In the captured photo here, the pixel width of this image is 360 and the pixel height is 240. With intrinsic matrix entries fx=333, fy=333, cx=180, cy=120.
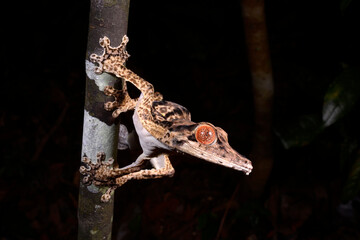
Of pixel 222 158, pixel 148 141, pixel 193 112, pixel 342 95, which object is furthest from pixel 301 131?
pixel 148 141

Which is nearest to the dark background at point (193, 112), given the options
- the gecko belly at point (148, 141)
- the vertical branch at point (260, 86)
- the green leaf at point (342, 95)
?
the vertical branch at point (260, 86)

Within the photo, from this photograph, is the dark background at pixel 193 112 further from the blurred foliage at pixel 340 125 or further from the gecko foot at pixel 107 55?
the gecko foot at pixel 107 55

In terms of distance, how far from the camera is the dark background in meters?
3.85

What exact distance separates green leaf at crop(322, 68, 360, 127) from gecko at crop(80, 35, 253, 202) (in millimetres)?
1493

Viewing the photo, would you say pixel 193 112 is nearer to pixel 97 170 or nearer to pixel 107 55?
pixel 97 170

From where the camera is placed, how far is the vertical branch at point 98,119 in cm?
146

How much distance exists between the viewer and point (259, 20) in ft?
9.08

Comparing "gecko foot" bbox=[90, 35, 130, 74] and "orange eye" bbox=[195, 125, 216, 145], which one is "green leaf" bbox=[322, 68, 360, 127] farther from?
"gecko foot" bbox=[90, 35, 130, 74]

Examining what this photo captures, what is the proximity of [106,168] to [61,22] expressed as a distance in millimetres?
3103

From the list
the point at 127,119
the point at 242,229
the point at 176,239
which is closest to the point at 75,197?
the point at 176,239

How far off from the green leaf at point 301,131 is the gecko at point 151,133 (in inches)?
62.1

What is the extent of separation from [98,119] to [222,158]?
0.64 meters

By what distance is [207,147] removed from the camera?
1.67 m

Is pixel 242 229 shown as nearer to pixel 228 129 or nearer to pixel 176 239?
pixel 176 239
